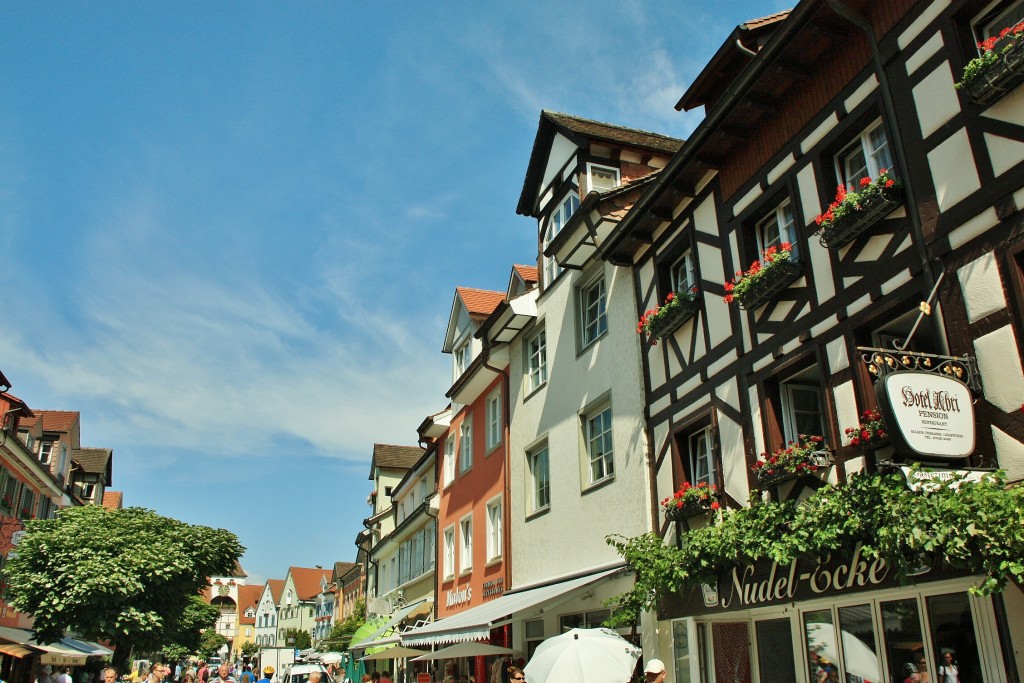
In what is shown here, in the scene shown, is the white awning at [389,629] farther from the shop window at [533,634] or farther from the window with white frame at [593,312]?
the window with white frame at [593,312]

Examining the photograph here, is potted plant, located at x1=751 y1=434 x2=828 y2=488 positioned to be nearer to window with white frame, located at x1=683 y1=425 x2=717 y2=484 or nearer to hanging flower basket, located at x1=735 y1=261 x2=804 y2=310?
hanging flower basket, located at x1=735 y1=261 x2=804 y2=310

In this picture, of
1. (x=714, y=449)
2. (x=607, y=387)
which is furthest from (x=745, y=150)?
(x=607, y=387)

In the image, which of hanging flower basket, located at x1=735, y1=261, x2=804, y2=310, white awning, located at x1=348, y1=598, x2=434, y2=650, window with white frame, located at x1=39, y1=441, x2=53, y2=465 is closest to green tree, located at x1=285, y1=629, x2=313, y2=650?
window with white frame, located at x1=39, y1=441, x2=53, y2=465

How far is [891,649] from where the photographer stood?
870cm

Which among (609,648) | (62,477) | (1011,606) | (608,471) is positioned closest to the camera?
(1011,606)

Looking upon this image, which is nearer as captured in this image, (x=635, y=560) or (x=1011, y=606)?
(x=1011, y=606)

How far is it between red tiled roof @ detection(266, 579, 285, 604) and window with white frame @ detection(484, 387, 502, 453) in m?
109

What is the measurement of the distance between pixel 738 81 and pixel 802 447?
4754mm

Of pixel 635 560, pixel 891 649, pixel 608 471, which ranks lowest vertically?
pixel 891 649

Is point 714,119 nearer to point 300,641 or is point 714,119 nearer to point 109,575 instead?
point 109,575

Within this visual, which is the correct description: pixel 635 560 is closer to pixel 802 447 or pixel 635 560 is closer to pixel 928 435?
pixel 802 447

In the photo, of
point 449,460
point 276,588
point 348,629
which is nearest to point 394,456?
point 348,629

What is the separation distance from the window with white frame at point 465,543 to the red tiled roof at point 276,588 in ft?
350

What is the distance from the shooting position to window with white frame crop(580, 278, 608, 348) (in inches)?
645
